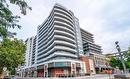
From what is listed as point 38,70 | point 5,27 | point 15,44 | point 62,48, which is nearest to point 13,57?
point 15,44

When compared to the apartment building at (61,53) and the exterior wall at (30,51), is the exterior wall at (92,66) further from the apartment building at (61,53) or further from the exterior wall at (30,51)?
the exterior wall at (30,51)

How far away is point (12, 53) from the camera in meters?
27.0

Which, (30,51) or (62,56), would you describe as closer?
(62,56)

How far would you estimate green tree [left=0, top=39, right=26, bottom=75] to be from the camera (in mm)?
24875

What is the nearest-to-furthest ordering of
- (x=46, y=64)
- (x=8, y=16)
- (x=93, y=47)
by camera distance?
A: (x=8, y=16)
(x=46, y=64)
(x=93, y=47)

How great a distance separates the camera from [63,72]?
5300 cm

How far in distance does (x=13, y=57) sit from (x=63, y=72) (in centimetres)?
2919

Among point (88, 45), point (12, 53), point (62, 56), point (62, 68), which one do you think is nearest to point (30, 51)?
point (88, 45)

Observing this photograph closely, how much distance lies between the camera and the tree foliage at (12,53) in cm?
2481

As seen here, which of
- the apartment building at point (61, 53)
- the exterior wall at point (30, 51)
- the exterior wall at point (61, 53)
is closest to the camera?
the apartment building at point (61, 53)

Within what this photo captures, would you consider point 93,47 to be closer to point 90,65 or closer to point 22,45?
point 90,65

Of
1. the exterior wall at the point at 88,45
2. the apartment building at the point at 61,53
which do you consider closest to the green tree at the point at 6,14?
the apartment building at the point at 61,53

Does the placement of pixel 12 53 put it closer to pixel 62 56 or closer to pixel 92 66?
pixel 62 56

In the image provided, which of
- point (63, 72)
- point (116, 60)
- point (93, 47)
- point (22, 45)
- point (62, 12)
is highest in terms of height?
point (62, 12)
